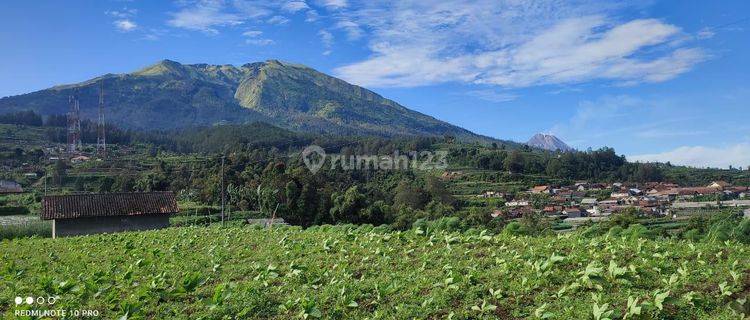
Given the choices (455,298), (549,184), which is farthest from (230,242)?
(549,184)

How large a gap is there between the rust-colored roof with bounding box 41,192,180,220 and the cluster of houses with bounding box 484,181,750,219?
33.8 m

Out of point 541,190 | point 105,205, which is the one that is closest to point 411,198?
point 541,190

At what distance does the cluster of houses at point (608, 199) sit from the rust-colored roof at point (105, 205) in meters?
33.8

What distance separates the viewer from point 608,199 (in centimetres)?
7538

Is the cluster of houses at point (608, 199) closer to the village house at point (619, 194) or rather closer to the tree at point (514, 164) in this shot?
the village house at point (619, 194)

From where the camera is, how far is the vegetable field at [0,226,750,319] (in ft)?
17.9

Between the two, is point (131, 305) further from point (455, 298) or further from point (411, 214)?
point (411, 214)

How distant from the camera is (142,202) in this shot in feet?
110

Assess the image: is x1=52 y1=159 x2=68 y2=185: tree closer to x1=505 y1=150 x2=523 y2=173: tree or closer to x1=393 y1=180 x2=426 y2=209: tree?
x1=393 y1=180 x2=426 y2=209: tree

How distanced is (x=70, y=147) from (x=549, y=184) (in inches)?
4116

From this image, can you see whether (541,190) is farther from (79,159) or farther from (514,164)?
(79,159)

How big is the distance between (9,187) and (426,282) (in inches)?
3051

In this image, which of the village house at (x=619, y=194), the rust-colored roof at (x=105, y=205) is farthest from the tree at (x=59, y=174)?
the village house at (x=619, y=194)

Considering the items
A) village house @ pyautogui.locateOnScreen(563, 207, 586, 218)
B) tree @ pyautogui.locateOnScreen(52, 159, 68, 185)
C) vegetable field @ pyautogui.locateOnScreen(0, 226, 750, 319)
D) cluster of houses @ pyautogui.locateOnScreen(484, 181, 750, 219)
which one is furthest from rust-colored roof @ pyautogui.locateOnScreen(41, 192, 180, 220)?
tree @ pyautogui.locateOnScreen(52, 159, 68, 185)
